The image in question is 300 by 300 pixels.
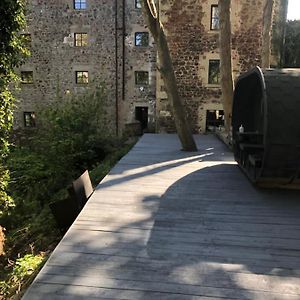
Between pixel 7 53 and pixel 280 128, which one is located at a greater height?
pixel 7 53

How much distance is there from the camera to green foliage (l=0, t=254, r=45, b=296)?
3.82 m

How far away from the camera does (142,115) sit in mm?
17562

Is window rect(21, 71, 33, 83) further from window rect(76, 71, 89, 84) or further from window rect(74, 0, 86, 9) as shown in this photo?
window rect(74, 0, 86, 9)

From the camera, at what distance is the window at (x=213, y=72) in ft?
46.2

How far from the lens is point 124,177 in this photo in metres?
5.98

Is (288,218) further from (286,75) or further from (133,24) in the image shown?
(133,24)

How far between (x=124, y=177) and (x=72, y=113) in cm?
570

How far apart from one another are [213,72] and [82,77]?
748 cm

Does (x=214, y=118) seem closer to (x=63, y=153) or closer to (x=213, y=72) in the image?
(x=213, y=72)

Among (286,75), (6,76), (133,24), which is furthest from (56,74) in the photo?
(286,75)

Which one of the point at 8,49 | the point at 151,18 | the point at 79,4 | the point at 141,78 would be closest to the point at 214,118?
the point at 141,78

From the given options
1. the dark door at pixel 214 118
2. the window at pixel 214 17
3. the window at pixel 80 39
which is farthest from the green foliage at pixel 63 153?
the window at pixel 80 39

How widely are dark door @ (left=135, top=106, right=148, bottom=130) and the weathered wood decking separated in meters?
11.7

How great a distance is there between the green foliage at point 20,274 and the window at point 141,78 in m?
13.5
